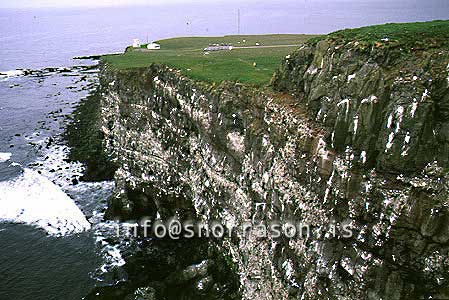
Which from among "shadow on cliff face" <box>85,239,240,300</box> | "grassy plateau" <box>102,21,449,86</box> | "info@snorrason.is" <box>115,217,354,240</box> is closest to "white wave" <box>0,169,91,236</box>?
"info@snorrason.is" <box>115,217,354,240</box>

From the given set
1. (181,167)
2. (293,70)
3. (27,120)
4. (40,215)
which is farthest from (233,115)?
(27,120)

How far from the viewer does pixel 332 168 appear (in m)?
18.7

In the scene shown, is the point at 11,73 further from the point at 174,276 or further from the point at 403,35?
the point at 403,35

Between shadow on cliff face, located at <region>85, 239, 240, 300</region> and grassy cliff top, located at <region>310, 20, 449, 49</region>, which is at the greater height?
grassy cliff top, located at <region>310, 20, 449, 49</region>

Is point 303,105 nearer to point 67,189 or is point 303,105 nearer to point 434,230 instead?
point 434,230

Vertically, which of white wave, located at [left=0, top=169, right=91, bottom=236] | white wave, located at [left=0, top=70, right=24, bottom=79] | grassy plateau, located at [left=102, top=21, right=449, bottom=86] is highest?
grassy plateau, located at [left=102, top=21, right=449, bottom=86]

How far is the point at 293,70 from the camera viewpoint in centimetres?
2378

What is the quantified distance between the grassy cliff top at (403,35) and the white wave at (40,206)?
29.6 m

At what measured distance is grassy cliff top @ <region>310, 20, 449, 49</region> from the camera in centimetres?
1753

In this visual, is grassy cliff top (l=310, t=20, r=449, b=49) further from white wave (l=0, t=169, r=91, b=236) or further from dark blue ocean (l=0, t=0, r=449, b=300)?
white wave (l=0, t=169, r=91, b=236)

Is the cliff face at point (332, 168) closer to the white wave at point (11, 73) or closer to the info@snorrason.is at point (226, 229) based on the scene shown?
the info@snorrason.is at point (226, 229)

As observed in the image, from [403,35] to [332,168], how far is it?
732 cm

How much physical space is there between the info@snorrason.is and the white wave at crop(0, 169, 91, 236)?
5042 mm

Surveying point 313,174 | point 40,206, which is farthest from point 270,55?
point 40,206
